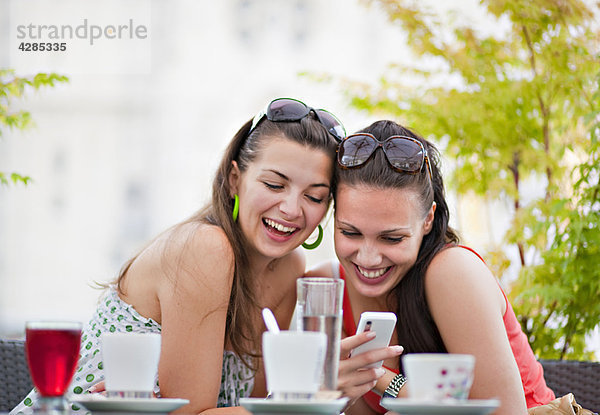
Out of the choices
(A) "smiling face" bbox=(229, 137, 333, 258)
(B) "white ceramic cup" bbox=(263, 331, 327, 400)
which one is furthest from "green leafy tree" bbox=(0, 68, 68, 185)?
(B) "white ceramic cup" bbox=(263, 331, 327, 400)

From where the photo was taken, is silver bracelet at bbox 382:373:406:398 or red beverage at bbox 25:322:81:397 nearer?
red beverage at bbox 25:322:81:397

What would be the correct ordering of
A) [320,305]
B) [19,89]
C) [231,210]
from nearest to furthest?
[320,305], [231,210], [19,89]

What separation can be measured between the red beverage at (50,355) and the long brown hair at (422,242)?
99 centimetres

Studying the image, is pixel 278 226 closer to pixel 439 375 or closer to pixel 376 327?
pixel 376 327

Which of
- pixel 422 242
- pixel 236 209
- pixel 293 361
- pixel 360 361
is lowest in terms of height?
pixel 360 361

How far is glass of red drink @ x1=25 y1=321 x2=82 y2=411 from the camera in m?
1.05

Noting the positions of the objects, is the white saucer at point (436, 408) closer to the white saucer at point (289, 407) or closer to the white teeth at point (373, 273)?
the white saucer at point (289, 407)

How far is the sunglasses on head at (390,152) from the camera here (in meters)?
1.88

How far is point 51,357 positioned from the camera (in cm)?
105

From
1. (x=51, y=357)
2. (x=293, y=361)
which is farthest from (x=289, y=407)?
(x=51, y=357)

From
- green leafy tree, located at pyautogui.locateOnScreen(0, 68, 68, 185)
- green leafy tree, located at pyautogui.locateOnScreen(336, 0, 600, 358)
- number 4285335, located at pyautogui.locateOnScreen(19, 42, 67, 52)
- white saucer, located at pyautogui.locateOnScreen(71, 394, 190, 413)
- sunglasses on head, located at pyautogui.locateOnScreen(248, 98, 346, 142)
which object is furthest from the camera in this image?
number 4285335, located at pyautogui.locateOnScreen(19, 42, 67, 52)

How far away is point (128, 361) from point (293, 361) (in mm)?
281

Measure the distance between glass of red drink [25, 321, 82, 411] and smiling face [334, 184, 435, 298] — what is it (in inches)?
36.6

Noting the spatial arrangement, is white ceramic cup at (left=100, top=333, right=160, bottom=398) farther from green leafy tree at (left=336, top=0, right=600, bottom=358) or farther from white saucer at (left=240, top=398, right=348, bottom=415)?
green leafy tree at (left=336, top=0, right=600, bottom=358)
